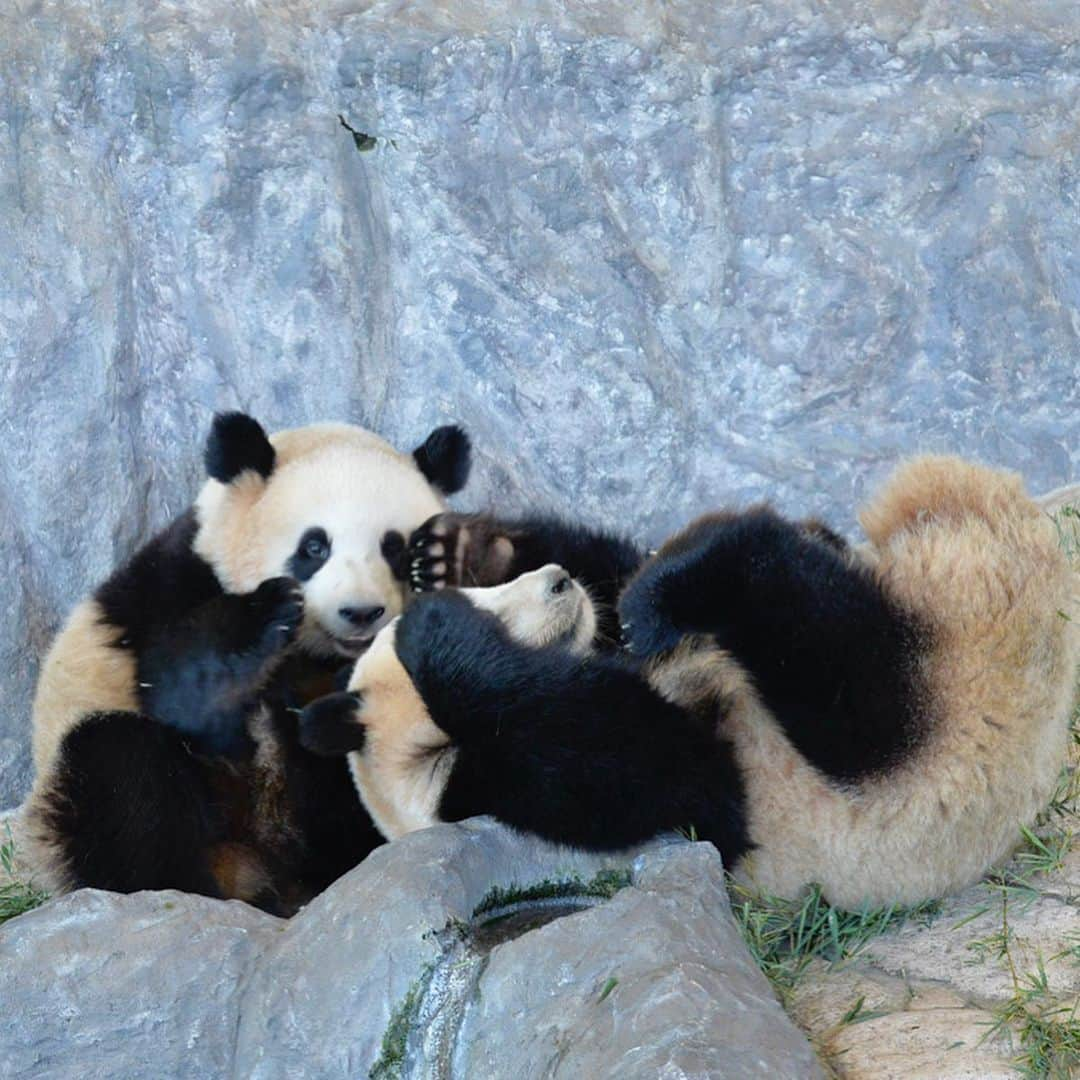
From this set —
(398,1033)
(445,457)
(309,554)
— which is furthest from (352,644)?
(398,1033)

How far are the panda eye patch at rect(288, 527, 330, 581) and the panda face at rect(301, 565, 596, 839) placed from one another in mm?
580

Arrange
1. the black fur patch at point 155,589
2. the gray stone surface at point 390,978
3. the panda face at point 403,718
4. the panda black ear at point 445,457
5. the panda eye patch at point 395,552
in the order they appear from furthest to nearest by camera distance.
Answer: the panda black ear at point 445,457, the panda eye patch at point 395,552, the black fur patch at point 155,589, the panda face at point 403,718, the gray stone surface at point 390,978

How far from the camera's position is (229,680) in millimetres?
3309

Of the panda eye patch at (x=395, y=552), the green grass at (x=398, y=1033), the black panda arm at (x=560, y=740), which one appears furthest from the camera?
the panda eye patch at (x=395, y=552)

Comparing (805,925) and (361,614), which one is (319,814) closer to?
(361,614)

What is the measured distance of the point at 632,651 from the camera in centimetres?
302

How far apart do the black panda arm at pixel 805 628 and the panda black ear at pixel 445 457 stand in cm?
110

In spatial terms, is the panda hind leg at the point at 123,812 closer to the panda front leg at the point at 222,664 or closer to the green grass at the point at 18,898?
the panda front leg at the point at 222,664

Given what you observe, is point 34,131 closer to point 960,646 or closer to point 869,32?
point 869,32

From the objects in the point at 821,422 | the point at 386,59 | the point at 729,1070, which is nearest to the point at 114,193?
the point at 386,59

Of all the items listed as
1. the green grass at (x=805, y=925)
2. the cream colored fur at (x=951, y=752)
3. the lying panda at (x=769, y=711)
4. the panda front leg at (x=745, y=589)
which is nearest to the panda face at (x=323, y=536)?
the lying panda at (x=769, y=711)

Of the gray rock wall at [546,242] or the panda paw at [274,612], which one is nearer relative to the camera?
the panda paw at [274,612]

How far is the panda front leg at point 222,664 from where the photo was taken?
130 inches

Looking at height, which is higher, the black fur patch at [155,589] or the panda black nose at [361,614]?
the black fur patch at [155,589]
